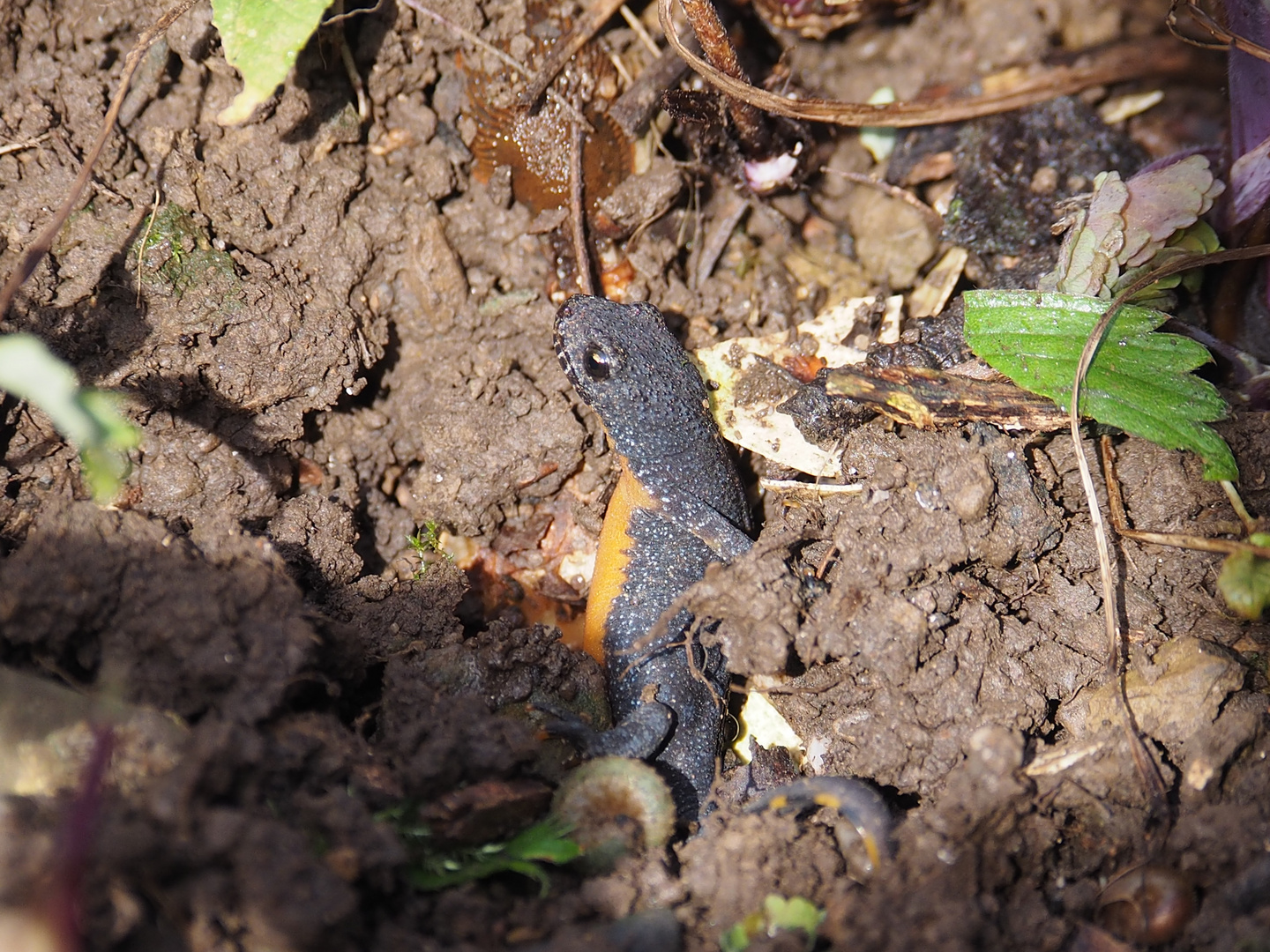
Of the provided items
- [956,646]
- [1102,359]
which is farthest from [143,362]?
[1102,359]

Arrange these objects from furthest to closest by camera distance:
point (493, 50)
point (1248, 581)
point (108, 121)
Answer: point (493, 50) < point (108, 121) < point (1248, 581)

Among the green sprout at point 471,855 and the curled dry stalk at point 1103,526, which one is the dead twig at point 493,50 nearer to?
the curled dry stalk at point 1103,526

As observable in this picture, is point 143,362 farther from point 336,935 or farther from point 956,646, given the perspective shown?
point 956,646

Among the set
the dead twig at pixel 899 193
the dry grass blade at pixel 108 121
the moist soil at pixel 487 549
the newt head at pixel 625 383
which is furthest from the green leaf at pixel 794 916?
the dead twig at pixel 899 193

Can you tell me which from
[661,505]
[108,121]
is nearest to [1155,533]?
[661,505]

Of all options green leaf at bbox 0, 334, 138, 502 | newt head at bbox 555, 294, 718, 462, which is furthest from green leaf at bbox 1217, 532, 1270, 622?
green leaf at bbox 0, 334, 138, 502

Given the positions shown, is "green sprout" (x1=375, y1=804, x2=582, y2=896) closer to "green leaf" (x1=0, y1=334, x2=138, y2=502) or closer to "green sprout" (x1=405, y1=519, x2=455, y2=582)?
"green leaf" (x1=0, y1=334, x2=138, y2=502)

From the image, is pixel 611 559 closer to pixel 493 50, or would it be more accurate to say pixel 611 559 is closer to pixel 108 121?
pixel 493 50
